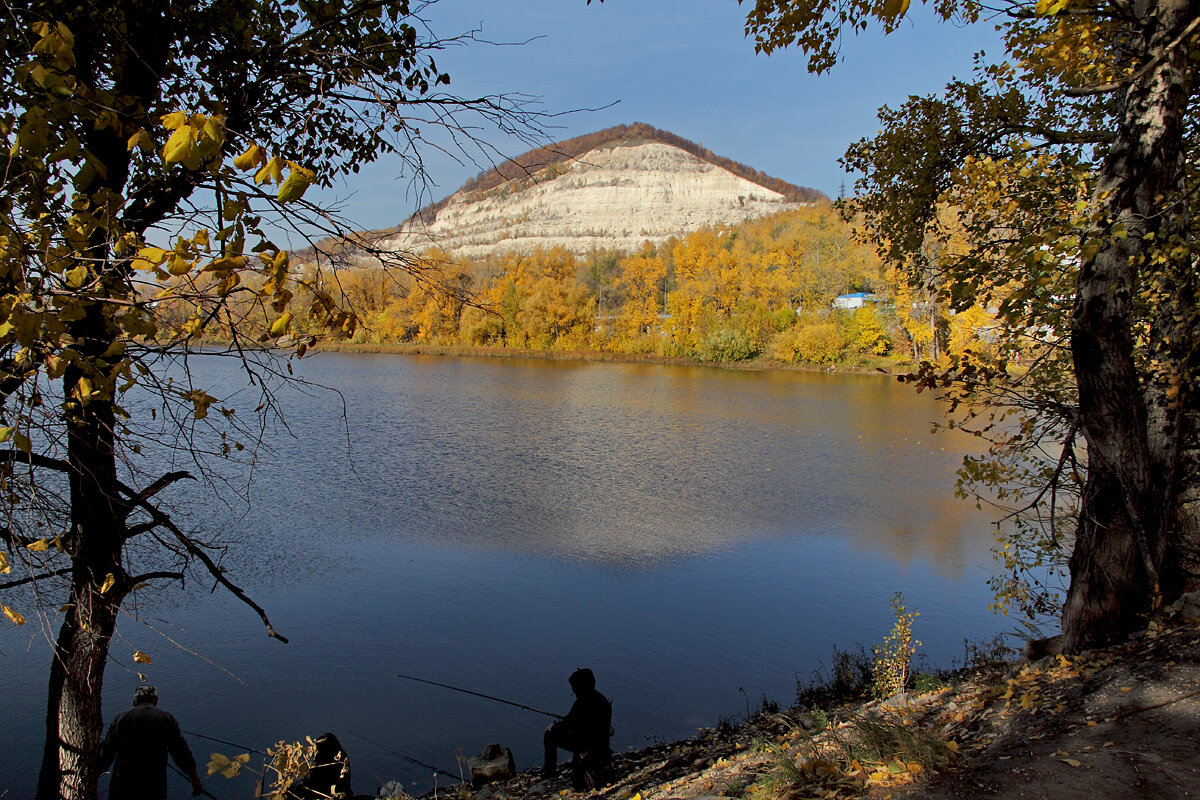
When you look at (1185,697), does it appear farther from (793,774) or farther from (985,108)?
(985,108)

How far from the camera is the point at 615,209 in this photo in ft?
561

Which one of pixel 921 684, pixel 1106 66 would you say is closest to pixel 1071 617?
pixel 921 684

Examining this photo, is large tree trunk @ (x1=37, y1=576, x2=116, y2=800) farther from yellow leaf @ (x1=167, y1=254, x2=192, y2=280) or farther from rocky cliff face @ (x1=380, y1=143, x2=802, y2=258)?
rocky cliff face @ (x1=380, y1=143, x2=802, y2=258)

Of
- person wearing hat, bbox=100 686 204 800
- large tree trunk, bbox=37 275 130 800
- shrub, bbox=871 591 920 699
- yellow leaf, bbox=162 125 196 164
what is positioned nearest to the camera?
yellow leaf, bbox=162 125 196 164

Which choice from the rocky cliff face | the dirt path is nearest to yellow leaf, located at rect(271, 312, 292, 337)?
the dirt path

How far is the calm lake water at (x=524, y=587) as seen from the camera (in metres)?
7.13

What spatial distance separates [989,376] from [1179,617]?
181 cm

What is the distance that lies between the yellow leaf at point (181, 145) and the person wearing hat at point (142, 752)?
444 centimetres

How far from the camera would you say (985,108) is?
6508mm

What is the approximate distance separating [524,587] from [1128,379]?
8325mm

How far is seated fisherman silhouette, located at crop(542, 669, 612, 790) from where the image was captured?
17.9 feet

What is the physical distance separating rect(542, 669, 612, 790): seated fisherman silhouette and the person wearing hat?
107 inches

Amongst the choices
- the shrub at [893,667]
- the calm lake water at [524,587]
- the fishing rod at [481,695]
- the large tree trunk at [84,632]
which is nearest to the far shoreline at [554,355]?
the calm lake water at [524,587]

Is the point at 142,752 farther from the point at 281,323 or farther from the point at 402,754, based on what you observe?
the point at 281,323
